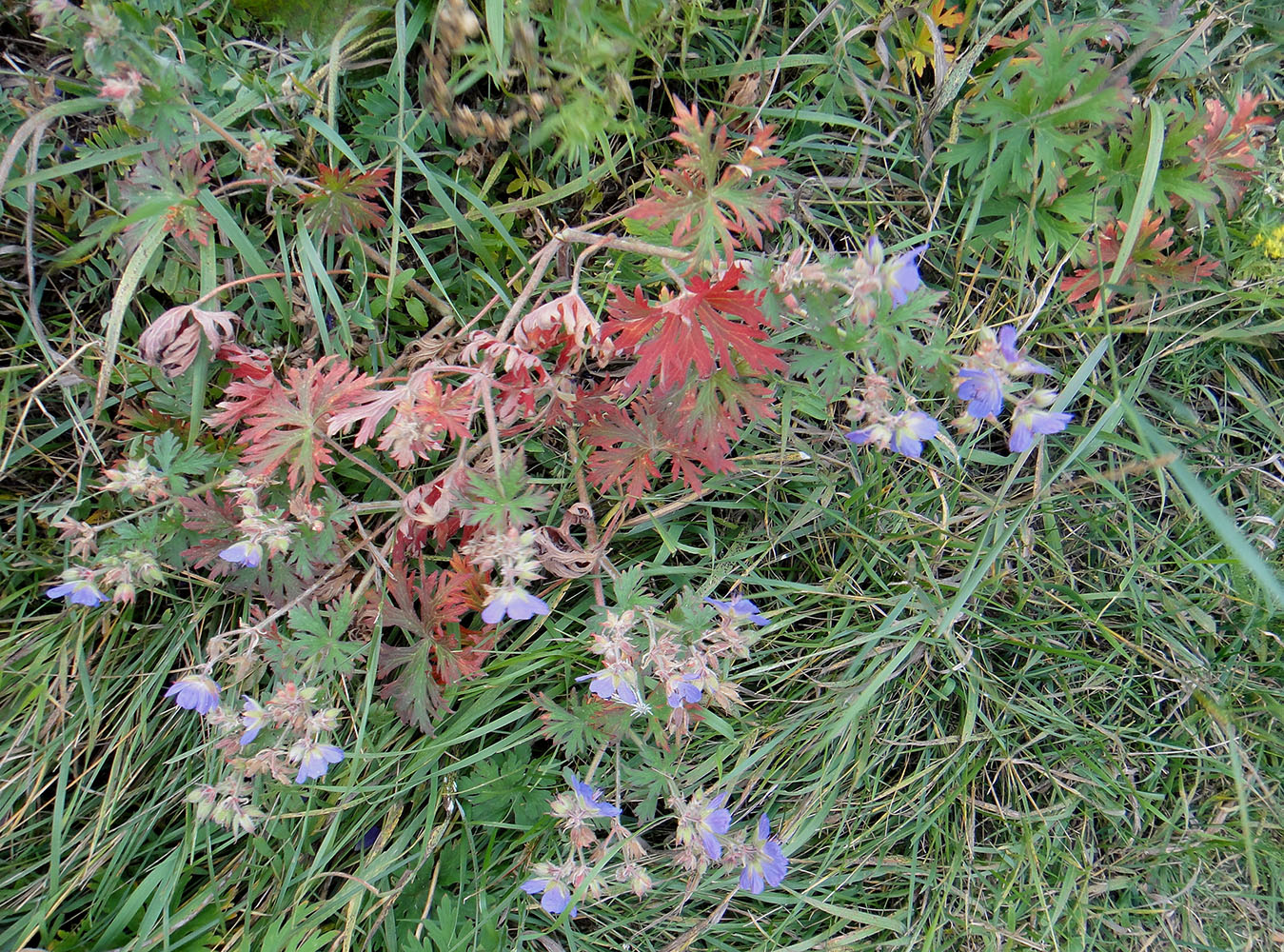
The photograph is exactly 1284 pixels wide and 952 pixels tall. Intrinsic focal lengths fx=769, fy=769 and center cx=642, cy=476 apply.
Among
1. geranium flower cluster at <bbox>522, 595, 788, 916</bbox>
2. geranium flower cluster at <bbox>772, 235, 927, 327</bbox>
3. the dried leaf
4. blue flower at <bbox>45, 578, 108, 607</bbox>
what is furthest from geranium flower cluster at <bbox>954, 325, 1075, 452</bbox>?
blue flower at <bbox>45, 578, 108, 607</bbox>

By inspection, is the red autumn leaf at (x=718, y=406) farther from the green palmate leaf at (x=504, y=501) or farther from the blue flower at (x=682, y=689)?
the blue flower at (x=682, y=689)

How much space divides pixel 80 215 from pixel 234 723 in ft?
5.21

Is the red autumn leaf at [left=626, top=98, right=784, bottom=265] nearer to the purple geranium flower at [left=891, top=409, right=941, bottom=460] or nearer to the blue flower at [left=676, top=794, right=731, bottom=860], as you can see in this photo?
the purple geranium flower at [left=891, top=409, right=941, bottom=460]

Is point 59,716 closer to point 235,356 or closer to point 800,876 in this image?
point 235,356

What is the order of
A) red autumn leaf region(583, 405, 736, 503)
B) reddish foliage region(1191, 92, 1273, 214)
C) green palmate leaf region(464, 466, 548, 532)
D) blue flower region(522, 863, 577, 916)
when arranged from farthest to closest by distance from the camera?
reddish foliage region(1191, 92, 1273, 214)
red autumn leaf region(583, 405, 736, 503)
blue flower region(522, 863, 577, 916)
green palmate leaf region(464, 466, 548, 532)

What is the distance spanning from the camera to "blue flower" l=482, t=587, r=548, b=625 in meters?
1.66

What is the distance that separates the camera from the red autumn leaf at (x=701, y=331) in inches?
72.8

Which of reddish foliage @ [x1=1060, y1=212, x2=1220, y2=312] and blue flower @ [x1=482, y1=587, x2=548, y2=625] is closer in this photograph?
blue flower @ [x1=482, y1=587, x2=548, y2=625]

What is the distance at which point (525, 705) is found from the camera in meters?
2.36

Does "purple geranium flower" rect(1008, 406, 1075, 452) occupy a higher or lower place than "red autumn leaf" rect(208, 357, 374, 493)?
higher

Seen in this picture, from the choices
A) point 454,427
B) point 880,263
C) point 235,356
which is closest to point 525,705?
point 454,427

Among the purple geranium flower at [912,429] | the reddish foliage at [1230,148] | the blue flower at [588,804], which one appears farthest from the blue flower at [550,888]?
the reddish foliage at [1230,148]

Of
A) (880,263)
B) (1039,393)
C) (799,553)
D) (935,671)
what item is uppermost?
(880,263)

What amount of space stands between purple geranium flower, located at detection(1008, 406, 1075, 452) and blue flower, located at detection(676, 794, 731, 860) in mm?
1168
